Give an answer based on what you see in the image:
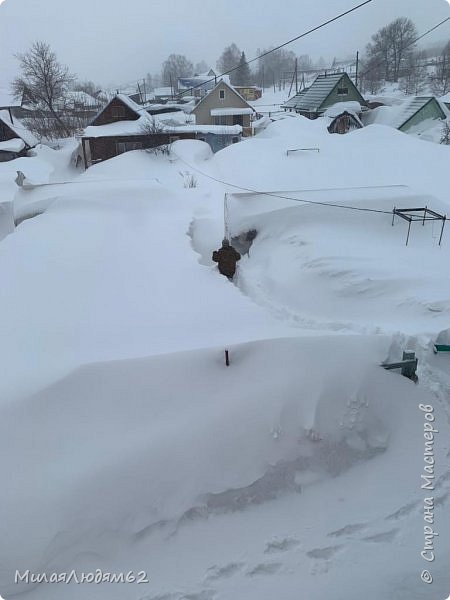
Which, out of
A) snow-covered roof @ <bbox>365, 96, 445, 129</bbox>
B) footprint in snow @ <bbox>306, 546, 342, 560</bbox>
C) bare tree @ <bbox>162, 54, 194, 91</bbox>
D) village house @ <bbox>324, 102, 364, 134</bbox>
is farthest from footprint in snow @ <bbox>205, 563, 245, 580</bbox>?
bare tree @ <bbox>162, 54, 194, 91</bbox>

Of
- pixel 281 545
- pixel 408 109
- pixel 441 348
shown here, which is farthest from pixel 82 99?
pixel 281 545

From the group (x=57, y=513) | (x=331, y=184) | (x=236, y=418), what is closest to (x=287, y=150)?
(x=331, y=184)

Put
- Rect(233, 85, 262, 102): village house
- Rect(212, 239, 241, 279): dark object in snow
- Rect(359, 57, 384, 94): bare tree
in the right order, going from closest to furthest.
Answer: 1. Rect(212, 239, 241, 279): dark object in snow
2. Rect(359, 57, 384, 94): bare tree
3. Rect(233, 85, 262, 102): village house

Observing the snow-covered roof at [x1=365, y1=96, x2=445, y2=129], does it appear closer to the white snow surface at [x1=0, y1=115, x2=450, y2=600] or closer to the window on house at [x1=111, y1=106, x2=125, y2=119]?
the window on house at [x1=111, y1=106, x2=125, y2=119]

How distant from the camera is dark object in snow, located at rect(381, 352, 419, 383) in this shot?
3.92 meters

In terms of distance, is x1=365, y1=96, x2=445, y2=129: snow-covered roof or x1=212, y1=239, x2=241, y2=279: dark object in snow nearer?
x1=212, y1=239, x2=241, y2=279: dark object in snow

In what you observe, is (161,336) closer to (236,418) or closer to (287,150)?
(236,418)

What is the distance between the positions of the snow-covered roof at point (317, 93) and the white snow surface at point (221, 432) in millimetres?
20170

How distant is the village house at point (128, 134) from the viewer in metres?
19.2

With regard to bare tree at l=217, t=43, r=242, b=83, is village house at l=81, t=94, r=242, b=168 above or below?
below

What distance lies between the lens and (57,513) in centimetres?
302

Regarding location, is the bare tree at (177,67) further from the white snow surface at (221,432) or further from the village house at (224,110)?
the white snow surface at (221,432)

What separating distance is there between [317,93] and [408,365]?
77.9 feet

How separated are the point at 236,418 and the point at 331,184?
9.27 meters
